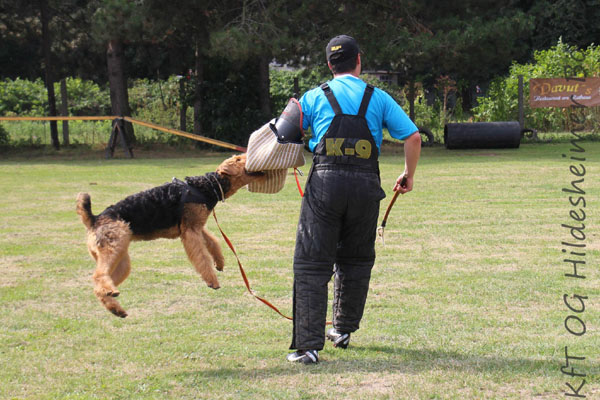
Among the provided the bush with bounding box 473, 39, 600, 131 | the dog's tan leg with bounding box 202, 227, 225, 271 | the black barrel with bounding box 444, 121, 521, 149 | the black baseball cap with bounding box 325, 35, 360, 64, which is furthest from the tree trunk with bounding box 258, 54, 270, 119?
the black baseball cap with bounding box 325, 35, 360, 64

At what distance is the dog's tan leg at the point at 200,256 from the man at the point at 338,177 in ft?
1.83

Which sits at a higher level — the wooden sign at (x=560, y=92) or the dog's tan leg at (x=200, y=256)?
the wooden sign at (x=560, y=92)

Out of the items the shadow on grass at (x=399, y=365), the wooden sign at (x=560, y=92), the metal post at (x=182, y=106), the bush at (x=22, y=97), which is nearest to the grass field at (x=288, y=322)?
the shadow on grass at (x=399, y=365)

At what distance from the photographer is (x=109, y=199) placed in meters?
11.7

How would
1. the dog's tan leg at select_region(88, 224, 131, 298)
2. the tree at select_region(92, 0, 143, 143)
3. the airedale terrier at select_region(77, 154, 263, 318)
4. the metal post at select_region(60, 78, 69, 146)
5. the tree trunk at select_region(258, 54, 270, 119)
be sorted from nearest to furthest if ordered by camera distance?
1. the dog's tan leg at select_region(88, 224, 131, 298)
2. the airedale terrier at select_region(77, 154, 263, 318)
3. the tree at select_region(92, 0, 143, 143)
4. the metal post at select_region(60, 78, 69, 146)
5. the tree trunk at select_region(258, 54, 270, 119)

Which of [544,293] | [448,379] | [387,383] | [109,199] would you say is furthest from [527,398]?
[109,199]

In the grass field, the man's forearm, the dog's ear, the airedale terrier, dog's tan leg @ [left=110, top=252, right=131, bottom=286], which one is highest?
the man's forearm

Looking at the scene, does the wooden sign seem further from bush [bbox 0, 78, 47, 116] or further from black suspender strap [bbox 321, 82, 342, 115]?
bush [bbox 0, 78, 47, 116]

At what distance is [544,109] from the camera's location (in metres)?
23.0

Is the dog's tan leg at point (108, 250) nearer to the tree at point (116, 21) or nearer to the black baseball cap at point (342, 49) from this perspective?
the black baseball cap at point (342, 49)

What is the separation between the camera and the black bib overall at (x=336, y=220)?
13.9ft

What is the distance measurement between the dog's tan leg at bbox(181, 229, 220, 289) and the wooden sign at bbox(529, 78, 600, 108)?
19.2 m

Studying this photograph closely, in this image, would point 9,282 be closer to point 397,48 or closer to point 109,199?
point 109,199

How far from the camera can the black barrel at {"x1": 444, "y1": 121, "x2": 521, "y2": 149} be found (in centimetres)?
2005
